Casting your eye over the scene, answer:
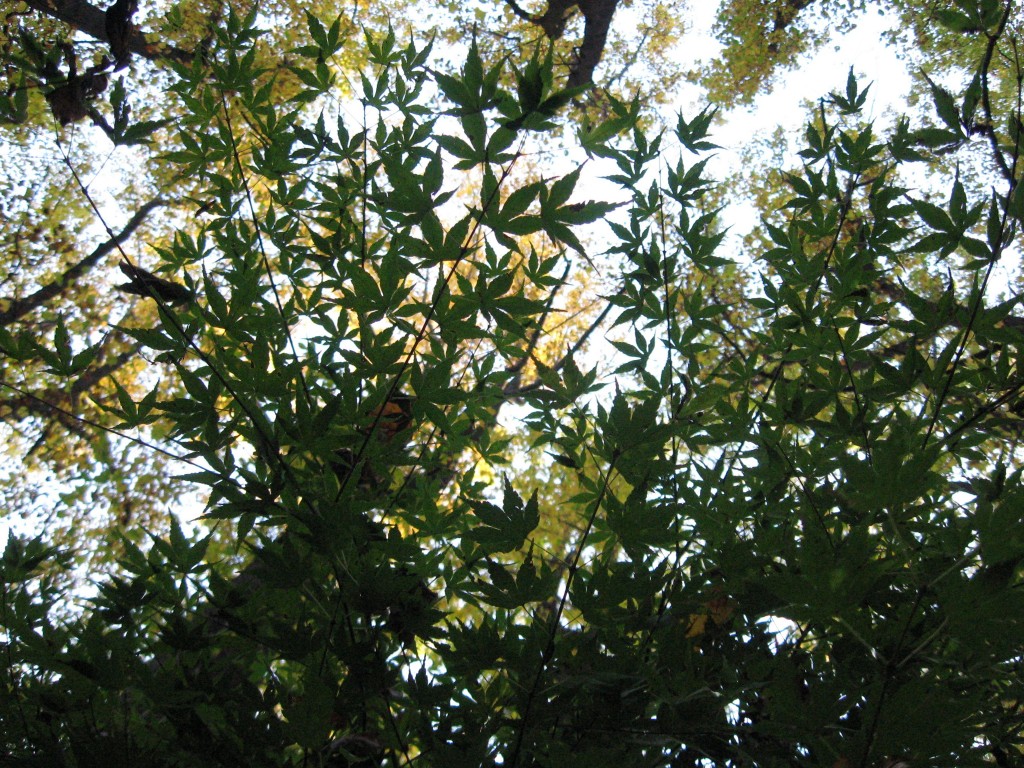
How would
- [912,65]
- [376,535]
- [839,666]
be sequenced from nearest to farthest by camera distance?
1. [839,666]
2. [376,535]
3. [912,65]

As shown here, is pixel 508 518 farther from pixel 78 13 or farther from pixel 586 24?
pixel 78 13

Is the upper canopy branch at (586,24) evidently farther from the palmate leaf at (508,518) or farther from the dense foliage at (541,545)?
the palmate leaf at (508,518)

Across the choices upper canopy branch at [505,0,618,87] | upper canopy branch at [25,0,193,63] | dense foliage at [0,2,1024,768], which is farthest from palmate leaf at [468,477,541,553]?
upper canopy branch at [25,0,193,63]

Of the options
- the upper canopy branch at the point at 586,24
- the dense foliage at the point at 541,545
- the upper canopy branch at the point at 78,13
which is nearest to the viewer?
the dense foliage at the point at 541,545

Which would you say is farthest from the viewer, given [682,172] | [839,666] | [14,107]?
[682,172]

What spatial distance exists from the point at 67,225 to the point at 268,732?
24.0 ft

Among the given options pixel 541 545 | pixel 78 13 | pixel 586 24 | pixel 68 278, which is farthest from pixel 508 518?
pixel 68 278

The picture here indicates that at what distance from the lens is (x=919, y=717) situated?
2.30 feet

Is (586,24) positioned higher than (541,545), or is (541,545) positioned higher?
(586,24)

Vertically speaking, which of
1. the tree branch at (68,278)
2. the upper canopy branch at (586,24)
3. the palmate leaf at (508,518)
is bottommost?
the palmate leaf at (508,518)

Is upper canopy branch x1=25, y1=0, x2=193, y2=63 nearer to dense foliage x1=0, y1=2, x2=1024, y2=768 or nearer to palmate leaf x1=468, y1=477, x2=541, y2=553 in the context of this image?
dense foliage x1=0, y1=2, x2=1024, y2=768

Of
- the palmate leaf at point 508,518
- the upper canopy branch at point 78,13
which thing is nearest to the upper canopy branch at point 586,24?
the upper canopy branch at point 78,13

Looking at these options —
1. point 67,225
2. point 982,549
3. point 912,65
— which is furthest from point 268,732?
point 67,225

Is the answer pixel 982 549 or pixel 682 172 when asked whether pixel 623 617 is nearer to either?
pixel 982 549
